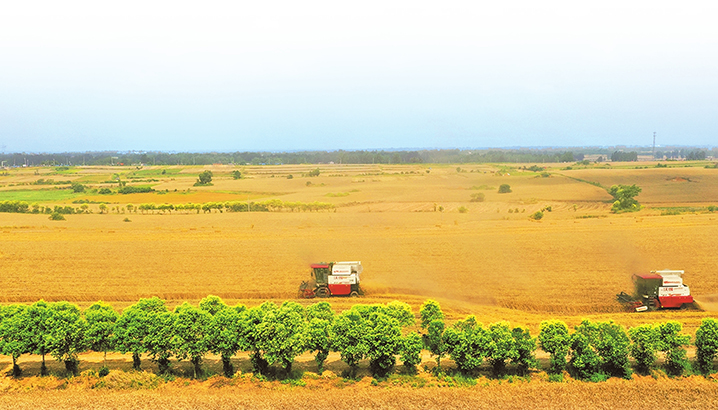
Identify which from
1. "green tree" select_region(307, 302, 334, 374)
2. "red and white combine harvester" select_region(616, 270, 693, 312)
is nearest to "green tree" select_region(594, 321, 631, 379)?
"red and white combine harvester" select_region(616, 270, 693, 312)

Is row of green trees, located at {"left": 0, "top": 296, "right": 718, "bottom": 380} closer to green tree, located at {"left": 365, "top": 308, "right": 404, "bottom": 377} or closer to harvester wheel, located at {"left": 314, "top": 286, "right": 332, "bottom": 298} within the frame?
green tree, located at {"left": 365, "top": 308, "right": 404, "bottom": 377}

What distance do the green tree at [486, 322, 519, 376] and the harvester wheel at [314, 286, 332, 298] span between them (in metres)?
11.2

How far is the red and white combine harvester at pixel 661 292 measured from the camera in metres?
25.8

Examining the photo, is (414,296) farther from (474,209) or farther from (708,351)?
(474,209)

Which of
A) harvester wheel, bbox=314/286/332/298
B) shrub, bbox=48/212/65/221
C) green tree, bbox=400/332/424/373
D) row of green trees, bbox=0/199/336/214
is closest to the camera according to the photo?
green tree, bbox=400/332/424/373

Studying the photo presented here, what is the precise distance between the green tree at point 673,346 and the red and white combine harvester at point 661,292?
6.39 metres

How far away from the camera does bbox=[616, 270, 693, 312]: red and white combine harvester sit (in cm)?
2583

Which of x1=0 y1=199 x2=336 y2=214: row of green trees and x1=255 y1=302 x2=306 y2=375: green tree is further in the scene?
x1=0 y1=199 x2=336 y2=214: row of green trees

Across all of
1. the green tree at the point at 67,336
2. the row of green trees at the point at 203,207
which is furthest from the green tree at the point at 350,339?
the row of green trees at the point at 203,207

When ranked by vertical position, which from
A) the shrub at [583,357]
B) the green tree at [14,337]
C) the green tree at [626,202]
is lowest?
the shrub at [583,357]

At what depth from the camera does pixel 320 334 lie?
19.9 meters

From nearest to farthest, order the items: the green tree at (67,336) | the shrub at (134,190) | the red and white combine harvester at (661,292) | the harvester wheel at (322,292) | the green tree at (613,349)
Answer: the green tree at (613,349), the green tree at (67,336), the red and white combine harvester at (661,292), the harvester wheel at (322,292), the shrub at (134,190)

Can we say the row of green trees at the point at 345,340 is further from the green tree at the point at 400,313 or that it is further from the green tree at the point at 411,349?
the green tree at the point at 400,313

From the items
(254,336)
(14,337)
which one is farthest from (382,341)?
(14,337)
